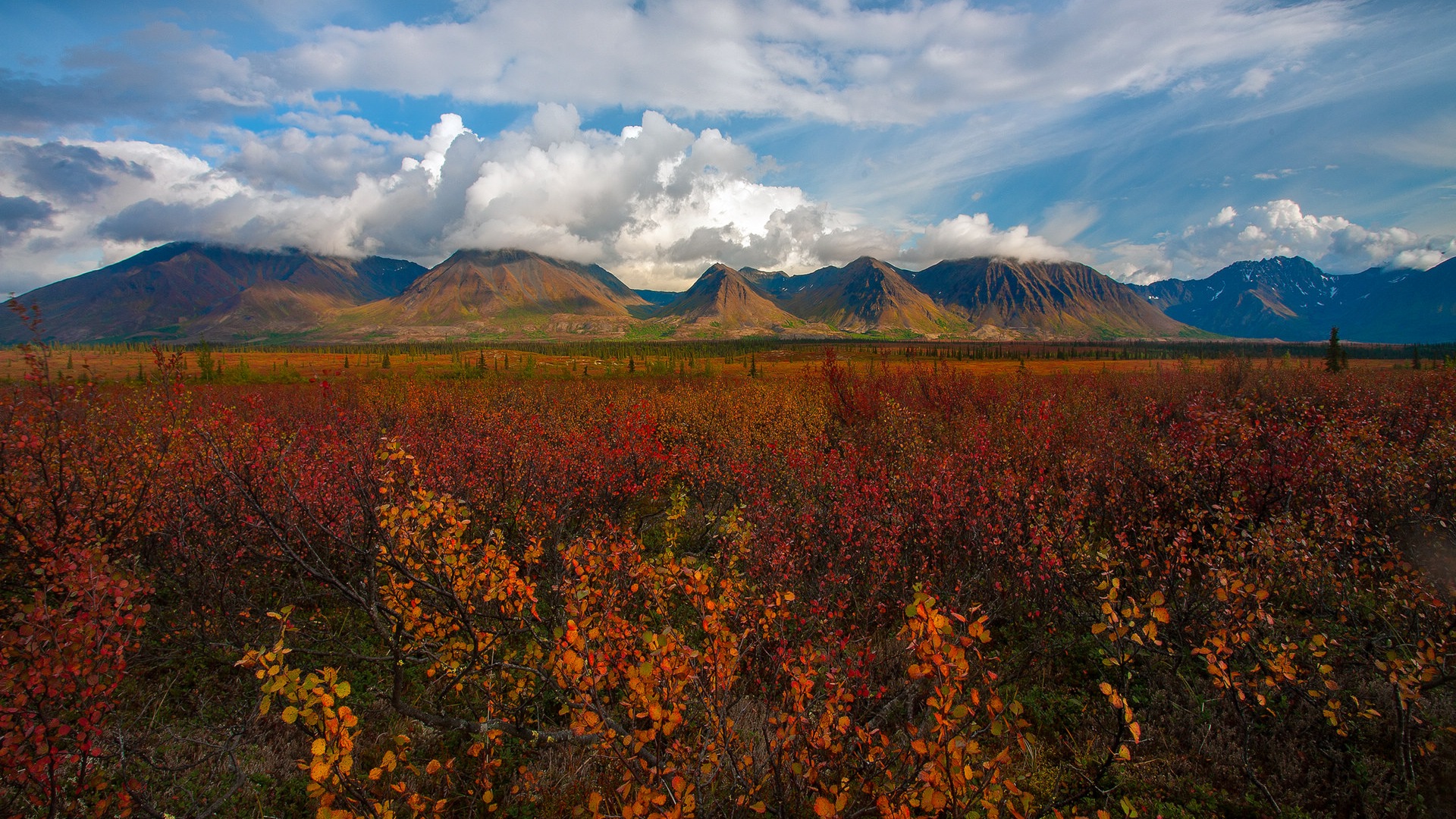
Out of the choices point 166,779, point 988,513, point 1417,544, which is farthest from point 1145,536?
point 166,779

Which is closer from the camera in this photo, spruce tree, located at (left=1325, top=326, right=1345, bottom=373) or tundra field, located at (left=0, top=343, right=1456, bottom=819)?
tundra field, located at (left=0, top=343, right=1456, bottom=819)

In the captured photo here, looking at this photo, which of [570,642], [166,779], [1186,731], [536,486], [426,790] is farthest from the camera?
[536,486]

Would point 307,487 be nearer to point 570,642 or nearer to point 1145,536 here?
point 570,642

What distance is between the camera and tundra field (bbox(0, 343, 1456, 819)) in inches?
162

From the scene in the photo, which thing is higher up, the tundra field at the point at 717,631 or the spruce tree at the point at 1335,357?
the spruce tree at the point at 1335,357

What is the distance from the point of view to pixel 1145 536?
8.95 m

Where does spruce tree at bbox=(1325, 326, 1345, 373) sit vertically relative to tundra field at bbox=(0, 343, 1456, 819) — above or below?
above

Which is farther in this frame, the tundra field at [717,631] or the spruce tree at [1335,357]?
the spruce tree at [1335,357]

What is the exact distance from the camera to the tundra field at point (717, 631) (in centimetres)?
412

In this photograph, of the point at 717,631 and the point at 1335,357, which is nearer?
the point at 717,631

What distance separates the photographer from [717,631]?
4.60 meters

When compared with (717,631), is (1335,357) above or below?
above

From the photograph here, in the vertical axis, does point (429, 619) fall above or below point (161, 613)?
above

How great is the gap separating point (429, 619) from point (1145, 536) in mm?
10333
